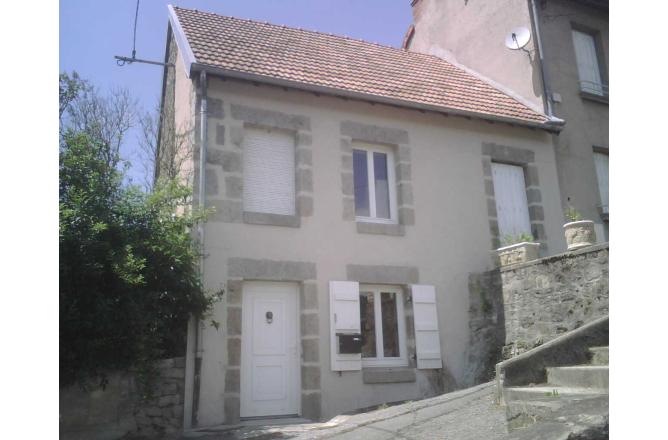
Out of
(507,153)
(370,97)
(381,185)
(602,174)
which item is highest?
(370,97)

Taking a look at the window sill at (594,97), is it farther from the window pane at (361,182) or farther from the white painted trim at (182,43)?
the white painted trim at (182,43)

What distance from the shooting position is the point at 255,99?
8023mm

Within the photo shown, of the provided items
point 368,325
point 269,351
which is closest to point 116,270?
point 269,351

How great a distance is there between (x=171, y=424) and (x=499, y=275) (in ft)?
15.8

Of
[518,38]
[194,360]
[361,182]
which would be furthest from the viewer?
[518,38]

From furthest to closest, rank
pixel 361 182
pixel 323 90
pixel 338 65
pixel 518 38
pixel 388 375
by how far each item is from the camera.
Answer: pixel 518 38, pixel 338 65, pixel 361 182, pixel 323 90, pixel 388 375

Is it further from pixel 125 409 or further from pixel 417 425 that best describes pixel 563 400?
pixel 125 409

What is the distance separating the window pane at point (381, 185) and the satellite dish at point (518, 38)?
3.66 metres

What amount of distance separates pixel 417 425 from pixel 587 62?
356 inches

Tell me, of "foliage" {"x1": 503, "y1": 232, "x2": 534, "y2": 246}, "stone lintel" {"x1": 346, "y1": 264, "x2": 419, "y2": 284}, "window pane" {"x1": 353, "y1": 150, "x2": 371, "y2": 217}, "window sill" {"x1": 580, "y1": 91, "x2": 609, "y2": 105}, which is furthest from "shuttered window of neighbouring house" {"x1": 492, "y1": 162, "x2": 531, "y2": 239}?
"window pane" {"x1": 353, "y1": 150, "x2": 371, "y2": 217}

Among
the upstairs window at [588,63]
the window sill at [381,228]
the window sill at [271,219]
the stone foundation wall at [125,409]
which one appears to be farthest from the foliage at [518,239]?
the stone foundation wall at [125,409]

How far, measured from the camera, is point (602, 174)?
10648 millimetres
